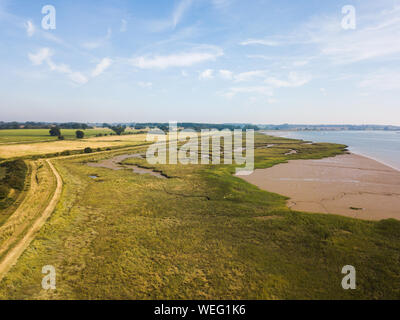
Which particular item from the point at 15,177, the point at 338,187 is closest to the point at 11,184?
the point at 15,177

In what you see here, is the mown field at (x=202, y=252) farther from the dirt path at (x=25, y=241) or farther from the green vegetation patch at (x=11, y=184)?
Answer: the green vegetation patch at (x=11, y=184)

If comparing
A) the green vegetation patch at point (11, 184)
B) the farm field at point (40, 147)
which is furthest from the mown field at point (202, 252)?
the farm field at point (40, 147)

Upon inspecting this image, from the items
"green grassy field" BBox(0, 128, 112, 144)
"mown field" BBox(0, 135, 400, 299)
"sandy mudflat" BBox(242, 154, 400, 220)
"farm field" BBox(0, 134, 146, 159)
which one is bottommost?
"mown field" BBox(0, 135, 400, 299)

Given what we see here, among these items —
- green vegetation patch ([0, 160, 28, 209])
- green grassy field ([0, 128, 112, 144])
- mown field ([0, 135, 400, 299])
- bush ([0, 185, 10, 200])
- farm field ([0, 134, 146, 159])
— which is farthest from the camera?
green grassy field ([0, 128, 112, 144])

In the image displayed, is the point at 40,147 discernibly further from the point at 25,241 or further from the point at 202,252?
the point at 202,252

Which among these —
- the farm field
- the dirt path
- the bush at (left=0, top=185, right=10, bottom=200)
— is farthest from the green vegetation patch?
the farm field

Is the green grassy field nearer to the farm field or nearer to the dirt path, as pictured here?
the farm field

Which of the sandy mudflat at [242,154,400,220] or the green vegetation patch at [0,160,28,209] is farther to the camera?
the green vegetation patch at [0,160,28,209]
